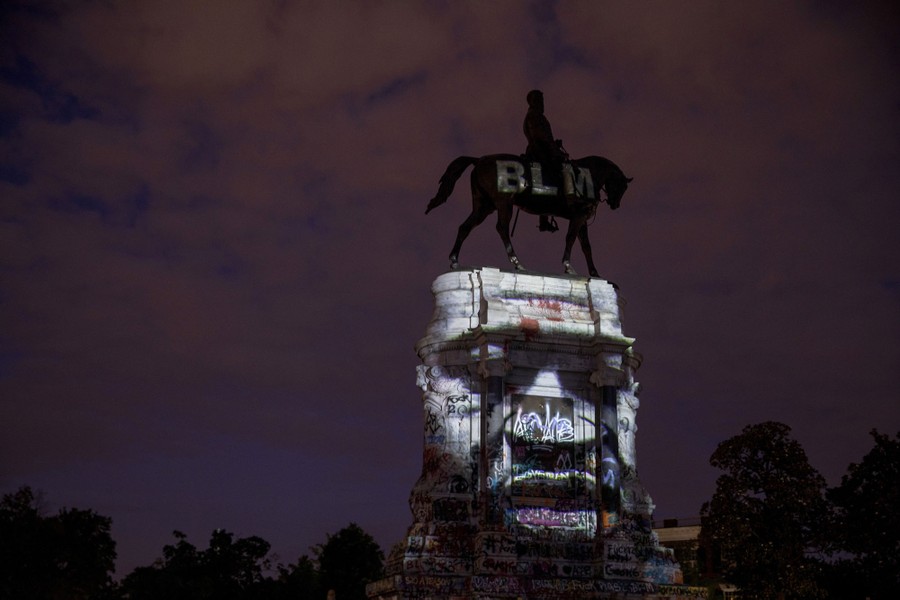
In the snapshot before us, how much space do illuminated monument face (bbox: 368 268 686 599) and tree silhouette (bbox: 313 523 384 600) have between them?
42587 mm

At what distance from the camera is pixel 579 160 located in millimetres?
34344

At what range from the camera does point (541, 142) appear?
33.3 m

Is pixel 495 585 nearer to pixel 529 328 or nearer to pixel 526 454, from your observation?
pixel 526 454

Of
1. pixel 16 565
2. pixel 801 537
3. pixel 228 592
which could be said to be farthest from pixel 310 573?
pixel 801 537

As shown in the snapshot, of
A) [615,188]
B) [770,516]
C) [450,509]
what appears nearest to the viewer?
[450,509]

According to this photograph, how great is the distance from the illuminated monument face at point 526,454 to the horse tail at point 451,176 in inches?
114

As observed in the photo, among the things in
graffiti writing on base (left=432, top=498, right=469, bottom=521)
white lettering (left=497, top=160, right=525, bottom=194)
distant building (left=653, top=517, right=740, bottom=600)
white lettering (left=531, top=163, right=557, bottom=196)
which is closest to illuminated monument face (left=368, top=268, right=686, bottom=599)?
graffiti writing on base (left=432, top=498, right=469, bottom=521)

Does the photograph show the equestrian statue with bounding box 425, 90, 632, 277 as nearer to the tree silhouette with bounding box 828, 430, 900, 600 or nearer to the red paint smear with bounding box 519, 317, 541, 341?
the red paint smear with bounding box 519, 317, 541, 341

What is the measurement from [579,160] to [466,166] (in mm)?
3758

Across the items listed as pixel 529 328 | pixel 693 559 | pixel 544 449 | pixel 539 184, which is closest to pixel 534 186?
pixel 539 184

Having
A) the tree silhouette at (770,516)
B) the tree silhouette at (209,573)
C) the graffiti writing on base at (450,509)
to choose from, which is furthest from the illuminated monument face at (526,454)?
the tree silhouette at (209,573)

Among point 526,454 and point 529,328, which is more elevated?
point 529,328

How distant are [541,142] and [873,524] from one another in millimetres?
22914

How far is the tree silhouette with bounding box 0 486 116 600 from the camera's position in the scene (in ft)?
194
